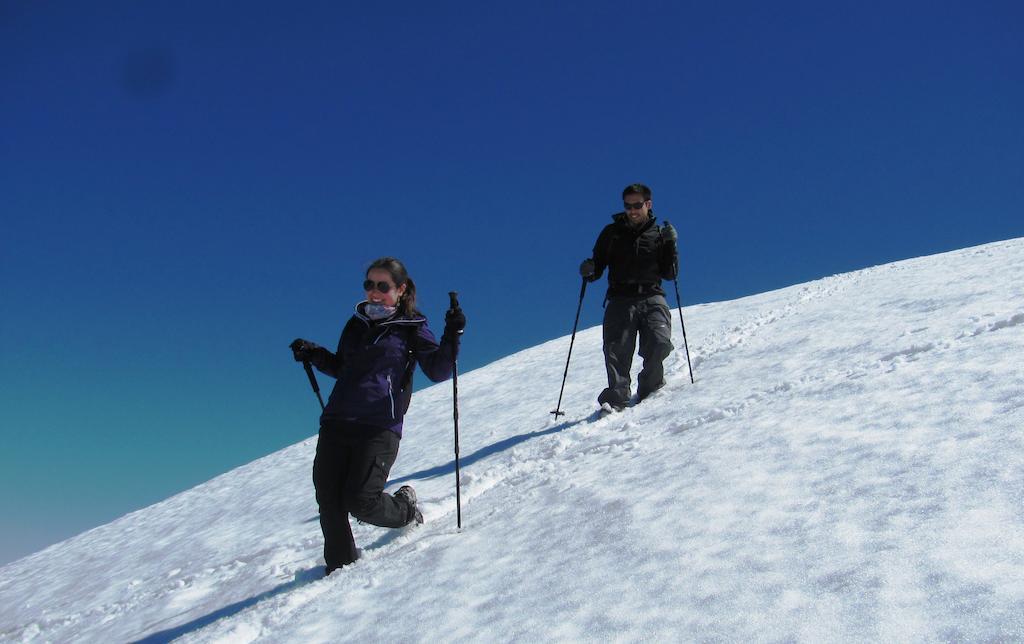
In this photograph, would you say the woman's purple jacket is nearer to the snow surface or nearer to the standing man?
the snow surface

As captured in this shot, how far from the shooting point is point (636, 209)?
7480mm

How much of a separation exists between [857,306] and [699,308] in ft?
22.9

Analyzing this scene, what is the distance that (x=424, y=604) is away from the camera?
11.7 ft

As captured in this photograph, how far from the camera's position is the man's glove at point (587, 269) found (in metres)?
7.62

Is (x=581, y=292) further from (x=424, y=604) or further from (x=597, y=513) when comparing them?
(x=424, y=604)

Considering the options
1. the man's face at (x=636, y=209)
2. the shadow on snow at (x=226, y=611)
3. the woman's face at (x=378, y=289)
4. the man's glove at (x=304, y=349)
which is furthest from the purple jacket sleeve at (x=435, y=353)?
the man's face at (x=636, y=209)

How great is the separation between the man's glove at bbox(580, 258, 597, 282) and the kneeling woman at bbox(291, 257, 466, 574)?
293 centimetres

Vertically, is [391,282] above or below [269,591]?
above

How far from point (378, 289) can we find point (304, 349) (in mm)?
736

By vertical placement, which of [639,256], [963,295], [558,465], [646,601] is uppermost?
[639,256]

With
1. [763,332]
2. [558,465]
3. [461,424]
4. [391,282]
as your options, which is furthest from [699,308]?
[391,282]

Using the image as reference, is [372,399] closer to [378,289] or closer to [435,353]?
[435,353]

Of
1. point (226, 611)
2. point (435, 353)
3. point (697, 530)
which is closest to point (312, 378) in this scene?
point (435, 353)

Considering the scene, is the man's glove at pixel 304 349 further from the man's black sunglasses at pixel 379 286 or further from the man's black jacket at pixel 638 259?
the man's black jacket at pixel 638 259
